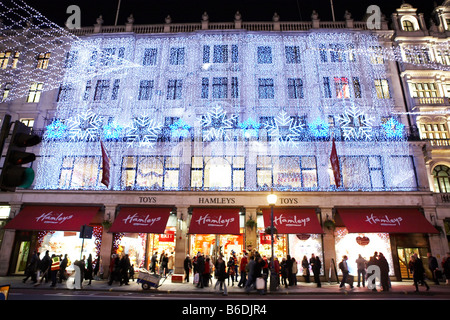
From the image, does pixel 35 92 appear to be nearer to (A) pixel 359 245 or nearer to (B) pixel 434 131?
(A) pixel 359 245

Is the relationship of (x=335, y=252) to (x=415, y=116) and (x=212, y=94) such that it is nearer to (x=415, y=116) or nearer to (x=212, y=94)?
(x=415, y=116)

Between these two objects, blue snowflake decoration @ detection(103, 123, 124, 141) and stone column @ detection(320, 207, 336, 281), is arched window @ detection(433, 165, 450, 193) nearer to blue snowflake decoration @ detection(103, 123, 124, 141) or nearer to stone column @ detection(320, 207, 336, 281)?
stone column @ detection(320, 207, 336, 281)

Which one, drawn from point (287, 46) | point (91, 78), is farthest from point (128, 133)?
point (287, 46)

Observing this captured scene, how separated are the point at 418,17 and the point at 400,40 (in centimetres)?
388

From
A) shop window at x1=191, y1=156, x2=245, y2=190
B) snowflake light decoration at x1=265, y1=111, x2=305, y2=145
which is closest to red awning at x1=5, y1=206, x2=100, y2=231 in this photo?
shop window at x1=191, y1=156, x2=245, y2=190

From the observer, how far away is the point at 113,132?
23250 mm

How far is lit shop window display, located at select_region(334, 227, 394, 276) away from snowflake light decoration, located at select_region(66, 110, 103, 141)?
21.5 m

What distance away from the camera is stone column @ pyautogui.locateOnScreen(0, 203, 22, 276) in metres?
20.7

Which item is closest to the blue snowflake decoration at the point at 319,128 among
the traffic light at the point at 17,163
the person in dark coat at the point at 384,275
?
the person in dark coat at the point at 384,275

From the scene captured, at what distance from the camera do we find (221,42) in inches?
1013

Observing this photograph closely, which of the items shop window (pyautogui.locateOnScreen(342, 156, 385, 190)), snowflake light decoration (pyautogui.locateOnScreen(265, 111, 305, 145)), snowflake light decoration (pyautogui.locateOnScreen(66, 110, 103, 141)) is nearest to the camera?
shop window (pyautogui.locateOnScreen(342, 156, 385, 190))

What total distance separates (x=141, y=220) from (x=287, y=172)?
39.7 ft

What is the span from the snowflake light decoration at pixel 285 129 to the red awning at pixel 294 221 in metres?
5.61

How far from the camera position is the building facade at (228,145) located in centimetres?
2056
